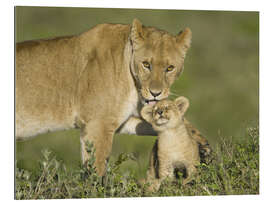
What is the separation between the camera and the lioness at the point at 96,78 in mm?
5371

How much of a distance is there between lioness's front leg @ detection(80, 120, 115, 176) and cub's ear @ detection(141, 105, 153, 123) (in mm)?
305

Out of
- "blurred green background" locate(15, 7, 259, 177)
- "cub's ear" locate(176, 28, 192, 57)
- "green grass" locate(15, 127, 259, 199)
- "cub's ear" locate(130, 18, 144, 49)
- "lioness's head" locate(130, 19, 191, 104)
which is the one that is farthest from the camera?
"blurred green background" locate(15, 7, 259, 177)

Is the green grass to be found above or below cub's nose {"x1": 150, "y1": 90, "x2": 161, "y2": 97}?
below

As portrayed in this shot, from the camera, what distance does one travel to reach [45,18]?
5848 mm

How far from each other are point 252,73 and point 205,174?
48.3 inches

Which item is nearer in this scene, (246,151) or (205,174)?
(205,174)

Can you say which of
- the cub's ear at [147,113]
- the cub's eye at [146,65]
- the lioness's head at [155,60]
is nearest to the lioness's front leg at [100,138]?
the cub's ear at [147,113]

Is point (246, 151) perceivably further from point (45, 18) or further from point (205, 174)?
point (45, 18)

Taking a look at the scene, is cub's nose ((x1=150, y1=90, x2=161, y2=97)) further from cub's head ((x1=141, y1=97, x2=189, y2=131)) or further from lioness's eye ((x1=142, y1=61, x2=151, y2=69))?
lioness's eye ((x1=142, y1=61, x2=151, y2=69))

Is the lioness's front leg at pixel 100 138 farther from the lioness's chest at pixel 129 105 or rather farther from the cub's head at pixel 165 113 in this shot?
the cub's head at pixel 165 113

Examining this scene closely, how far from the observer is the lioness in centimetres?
537

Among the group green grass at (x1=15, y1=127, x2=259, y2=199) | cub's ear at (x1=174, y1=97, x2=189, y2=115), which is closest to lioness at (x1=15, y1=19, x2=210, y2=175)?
cub's ear at (x1=174, y1=97, x2=189, y2=115)

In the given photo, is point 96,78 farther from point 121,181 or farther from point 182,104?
point 121,181
